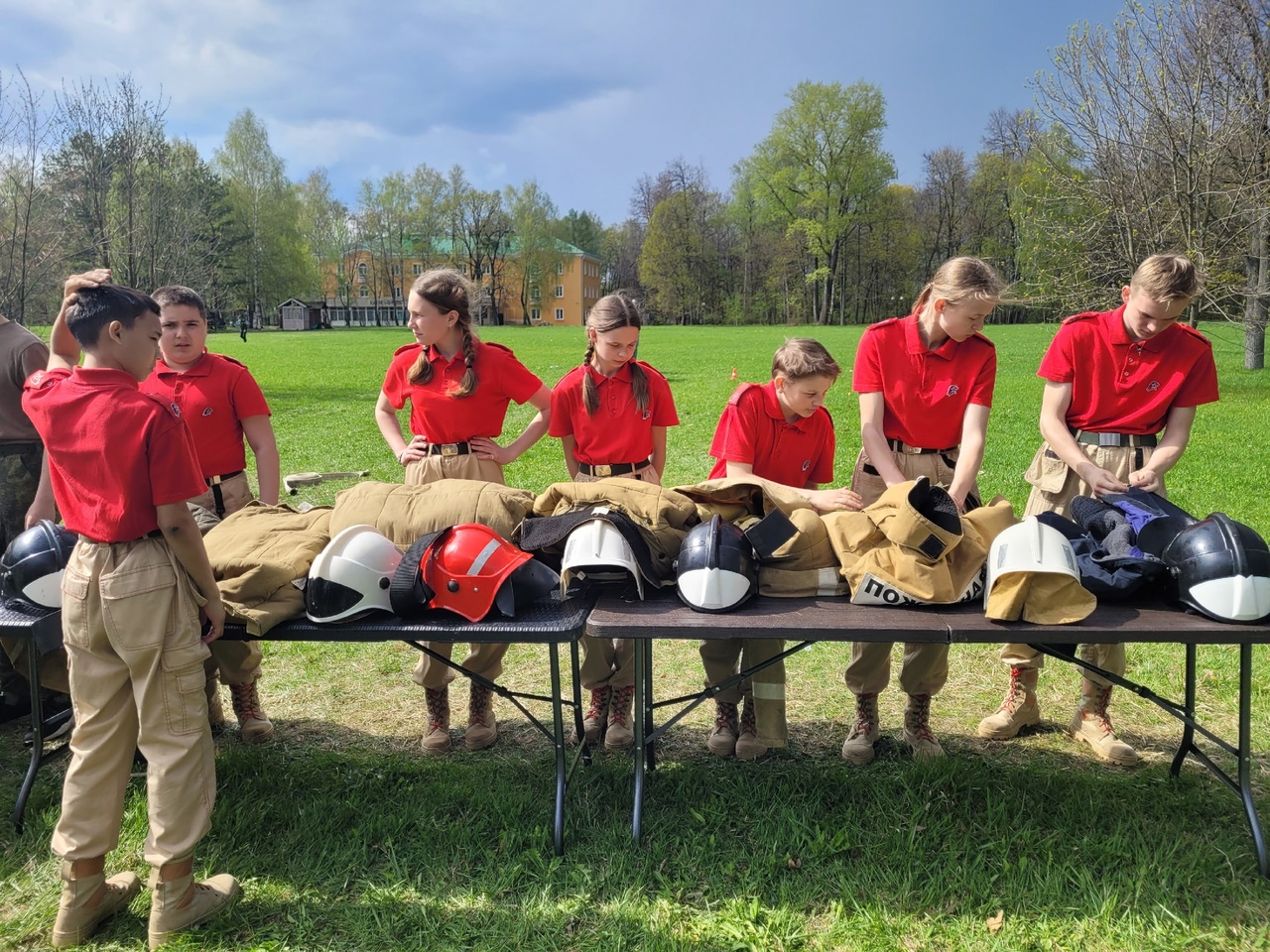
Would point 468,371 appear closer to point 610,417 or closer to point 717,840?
point 610,417

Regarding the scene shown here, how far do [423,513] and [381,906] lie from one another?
4.85 ft

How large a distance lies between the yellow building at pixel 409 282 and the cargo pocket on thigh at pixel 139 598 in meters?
76.3

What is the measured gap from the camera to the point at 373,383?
22.8 metres

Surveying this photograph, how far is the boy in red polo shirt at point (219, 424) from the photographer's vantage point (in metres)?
3.98

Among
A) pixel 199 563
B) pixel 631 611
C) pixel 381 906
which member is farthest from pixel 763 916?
pixel 199 563

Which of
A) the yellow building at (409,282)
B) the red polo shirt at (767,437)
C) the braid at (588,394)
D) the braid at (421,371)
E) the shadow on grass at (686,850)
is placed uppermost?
the yellow building at (409,282)

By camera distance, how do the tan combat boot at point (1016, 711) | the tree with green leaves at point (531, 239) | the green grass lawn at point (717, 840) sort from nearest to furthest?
the green grass lawn at point (717, 840) → the tan combat boot at point (1016, 711) → the tree with green leaves at point (531, 239)

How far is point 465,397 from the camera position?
4.24 meters

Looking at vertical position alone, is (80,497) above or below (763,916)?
above

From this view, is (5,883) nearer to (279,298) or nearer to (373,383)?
(373,383)

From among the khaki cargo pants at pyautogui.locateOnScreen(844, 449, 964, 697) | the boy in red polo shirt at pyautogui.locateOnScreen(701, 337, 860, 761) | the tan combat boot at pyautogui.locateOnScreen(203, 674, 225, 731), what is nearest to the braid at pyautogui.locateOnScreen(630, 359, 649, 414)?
the boy in red polo shirt at pyautogui.locateOnScreen(701, 337, 860, 761)

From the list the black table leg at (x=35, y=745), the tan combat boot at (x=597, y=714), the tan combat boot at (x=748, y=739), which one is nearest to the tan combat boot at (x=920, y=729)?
the tan combat boot at (x=748, y=739)

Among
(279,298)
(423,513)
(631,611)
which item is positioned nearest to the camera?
(631,611)

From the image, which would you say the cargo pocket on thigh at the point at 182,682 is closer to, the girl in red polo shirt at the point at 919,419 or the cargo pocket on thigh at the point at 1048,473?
the girl in red polo shirt at the point at 919,419
